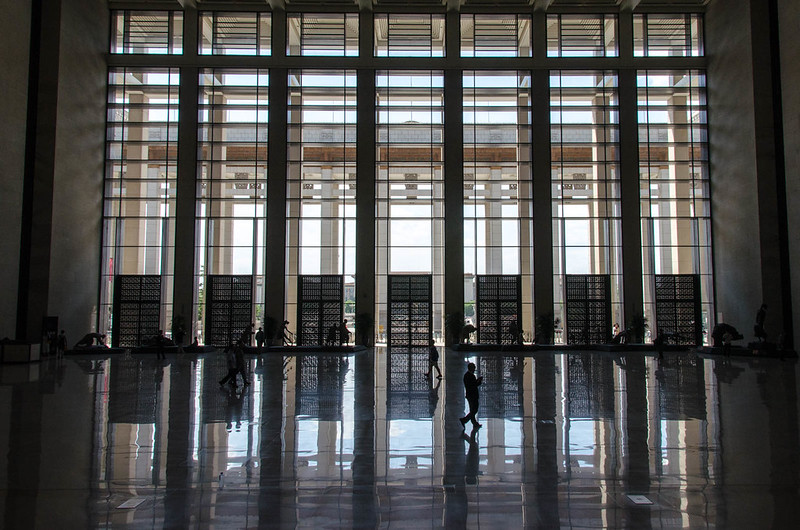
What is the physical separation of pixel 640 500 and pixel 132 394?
43.6ft

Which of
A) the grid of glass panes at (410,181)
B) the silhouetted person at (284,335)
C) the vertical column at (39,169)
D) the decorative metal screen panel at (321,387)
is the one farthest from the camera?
the grid of glass panes at (410,181)

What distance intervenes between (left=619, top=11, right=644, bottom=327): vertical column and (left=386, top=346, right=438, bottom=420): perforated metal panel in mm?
15094

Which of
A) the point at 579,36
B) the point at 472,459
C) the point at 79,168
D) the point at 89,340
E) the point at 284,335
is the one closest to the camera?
the point at 472,459

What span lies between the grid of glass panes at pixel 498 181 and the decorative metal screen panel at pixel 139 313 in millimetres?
19163

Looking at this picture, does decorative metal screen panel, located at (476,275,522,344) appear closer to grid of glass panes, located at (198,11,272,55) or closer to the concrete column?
the concrete column

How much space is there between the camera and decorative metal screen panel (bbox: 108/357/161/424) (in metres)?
11.8

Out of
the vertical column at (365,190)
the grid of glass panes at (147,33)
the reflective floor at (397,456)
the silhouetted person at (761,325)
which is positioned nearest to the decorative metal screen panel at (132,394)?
the reflective floor at (397,456)

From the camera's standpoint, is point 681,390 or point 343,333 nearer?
point 681,390

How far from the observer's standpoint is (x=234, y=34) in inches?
1356

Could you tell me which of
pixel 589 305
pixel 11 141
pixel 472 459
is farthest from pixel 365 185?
pixel 472 459

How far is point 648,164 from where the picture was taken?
112ft

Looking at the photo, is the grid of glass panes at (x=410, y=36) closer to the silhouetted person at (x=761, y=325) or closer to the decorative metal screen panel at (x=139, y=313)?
the decorative metal screen panel at (x=139, y=313)

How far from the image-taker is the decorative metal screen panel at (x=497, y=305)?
111ft

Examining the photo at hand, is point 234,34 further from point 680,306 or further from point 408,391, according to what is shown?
point 680,306
